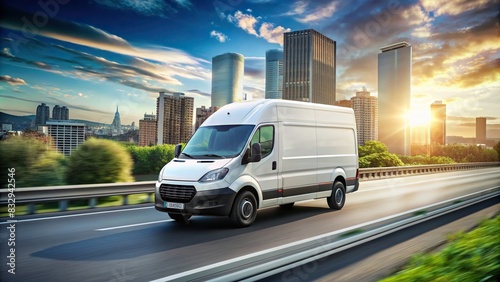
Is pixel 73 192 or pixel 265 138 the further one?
pixel 73 192

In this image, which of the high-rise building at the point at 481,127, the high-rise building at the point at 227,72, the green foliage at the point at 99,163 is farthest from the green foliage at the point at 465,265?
the high-rise building at the point at 227,72

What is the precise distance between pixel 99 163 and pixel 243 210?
660 cm

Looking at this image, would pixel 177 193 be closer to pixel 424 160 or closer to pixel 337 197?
pixel 337 197

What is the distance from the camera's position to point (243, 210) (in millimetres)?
7484

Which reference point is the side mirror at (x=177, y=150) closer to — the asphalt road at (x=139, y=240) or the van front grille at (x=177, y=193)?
the van front grille at (x=177, y=193)

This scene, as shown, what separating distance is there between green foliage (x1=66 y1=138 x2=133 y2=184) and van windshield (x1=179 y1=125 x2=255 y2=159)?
486 cm

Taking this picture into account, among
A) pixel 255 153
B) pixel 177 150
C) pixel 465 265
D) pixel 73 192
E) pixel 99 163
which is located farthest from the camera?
pixel 99 163

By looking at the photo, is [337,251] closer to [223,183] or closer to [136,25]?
[223,183]

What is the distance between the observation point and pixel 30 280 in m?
4.27

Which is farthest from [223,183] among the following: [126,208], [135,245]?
[126,208]

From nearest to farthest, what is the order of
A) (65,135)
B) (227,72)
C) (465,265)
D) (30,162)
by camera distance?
1. (465,265)
2. (30,162)
3. (65,135)
4. (227,72)

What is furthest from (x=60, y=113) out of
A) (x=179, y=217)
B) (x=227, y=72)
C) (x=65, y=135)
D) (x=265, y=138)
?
(x=227, y=72)

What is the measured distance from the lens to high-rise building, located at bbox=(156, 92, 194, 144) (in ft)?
94.0

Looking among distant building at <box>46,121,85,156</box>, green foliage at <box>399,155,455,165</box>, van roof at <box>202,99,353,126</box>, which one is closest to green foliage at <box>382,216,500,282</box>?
van roof at <box>202,99,353,126</box>
